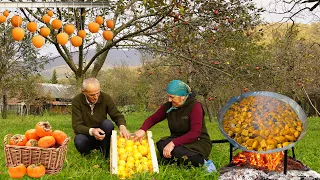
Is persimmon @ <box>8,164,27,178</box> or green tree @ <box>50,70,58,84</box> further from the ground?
persimmon @ <box>8,164,27,178</box>

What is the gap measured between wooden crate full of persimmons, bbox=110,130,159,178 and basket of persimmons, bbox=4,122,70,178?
0.61 m

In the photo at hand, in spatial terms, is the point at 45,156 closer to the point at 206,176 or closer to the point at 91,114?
the point at 91,114

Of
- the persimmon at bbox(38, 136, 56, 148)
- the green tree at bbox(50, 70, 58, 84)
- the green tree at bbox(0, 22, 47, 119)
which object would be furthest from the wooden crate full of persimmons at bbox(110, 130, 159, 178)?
the green tree at bbox(50, 70, 58, 84)

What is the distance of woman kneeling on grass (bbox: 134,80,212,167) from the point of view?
4715 mm

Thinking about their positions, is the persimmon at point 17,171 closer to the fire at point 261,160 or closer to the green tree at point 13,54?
the fire at point 261,160

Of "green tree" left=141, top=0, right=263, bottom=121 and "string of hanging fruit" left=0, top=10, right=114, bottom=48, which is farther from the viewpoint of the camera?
"green tree" left=141, top=0, right=263, bottom=121

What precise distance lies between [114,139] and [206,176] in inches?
46.1

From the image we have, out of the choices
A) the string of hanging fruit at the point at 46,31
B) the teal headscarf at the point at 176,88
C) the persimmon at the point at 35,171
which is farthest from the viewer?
the teal headscarf at the point at 176,88

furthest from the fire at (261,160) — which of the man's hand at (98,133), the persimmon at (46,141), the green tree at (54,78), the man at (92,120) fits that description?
the green tree at (54,78)

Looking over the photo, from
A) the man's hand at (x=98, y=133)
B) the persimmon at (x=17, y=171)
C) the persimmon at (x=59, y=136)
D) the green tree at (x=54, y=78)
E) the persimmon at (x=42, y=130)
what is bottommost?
the green tree at (x=54, y=78)

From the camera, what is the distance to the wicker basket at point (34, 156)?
4.21 metres

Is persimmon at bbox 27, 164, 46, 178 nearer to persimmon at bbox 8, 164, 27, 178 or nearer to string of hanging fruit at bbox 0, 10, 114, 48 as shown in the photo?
persimmon at bbox 8, 164, 27, 178

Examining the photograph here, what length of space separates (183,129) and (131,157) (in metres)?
0.79

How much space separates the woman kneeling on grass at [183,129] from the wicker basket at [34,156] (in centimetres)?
102
